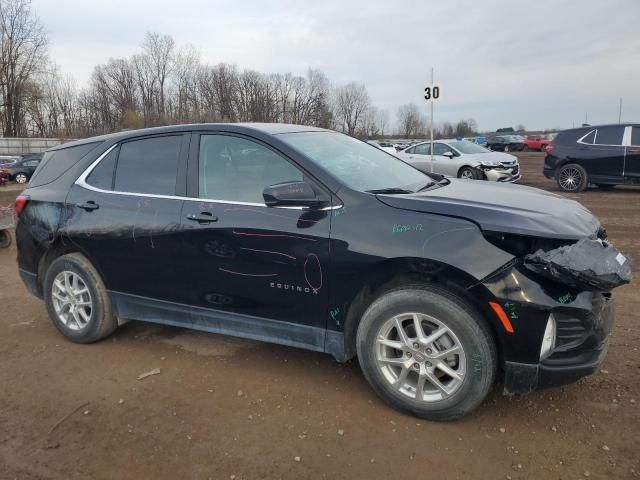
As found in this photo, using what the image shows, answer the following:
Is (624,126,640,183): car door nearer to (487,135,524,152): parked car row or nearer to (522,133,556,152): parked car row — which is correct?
(522,133,556,152): parked car row

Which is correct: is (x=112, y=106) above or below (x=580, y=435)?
above

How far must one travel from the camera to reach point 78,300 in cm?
408

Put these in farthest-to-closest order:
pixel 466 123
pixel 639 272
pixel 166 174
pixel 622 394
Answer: pixel 466 123
pixel 639 272
pixel 166 174
pixel 622 394

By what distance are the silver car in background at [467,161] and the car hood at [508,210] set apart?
10361mm

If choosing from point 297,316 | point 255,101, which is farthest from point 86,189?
point 255,101

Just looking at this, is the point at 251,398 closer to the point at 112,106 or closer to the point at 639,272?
the point at 639,272

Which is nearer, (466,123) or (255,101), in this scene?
(255,101)

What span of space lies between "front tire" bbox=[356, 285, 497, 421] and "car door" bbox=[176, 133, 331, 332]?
0.42m

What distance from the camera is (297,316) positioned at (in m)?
3.17

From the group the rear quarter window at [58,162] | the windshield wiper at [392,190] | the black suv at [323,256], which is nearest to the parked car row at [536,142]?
the black suv at [323,256]

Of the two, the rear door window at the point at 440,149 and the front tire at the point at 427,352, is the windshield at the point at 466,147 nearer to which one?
the rear door window at the point at 440,149

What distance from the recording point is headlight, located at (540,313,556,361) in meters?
2.55

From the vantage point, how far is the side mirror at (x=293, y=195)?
296cm

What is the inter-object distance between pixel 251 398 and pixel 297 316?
24.5 inches
